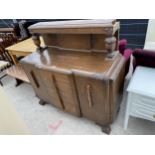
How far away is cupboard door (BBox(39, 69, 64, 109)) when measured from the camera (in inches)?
48.8

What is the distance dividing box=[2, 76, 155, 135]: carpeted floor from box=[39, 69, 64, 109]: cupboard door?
241mm

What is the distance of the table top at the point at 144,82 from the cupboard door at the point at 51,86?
2.20 feet

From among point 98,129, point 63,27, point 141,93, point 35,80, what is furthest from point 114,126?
point 63,27

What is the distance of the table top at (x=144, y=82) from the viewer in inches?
40.4

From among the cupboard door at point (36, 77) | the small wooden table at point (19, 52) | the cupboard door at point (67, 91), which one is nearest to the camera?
the cupboard door at point (67, 91)

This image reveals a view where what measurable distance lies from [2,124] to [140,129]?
1274 mm

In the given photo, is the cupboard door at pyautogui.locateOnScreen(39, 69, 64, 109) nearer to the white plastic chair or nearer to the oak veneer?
the oak veneer

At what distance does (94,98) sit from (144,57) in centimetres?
63

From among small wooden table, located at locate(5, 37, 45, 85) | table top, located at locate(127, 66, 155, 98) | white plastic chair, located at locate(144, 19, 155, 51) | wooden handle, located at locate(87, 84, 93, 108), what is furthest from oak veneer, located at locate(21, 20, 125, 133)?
white plastic chair, located at locate(144, 19, 155, 51)

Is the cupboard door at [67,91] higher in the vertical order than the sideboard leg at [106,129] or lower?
higher

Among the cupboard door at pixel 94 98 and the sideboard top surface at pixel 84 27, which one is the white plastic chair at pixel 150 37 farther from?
the cupboard door at pixel 94 98

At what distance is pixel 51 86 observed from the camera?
133 cm

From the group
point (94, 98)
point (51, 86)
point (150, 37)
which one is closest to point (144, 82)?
point (94, 98)

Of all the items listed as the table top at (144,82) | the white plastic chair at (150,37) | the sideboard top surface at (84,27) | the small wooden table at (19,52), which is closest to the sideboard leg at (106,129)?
the table top at (144,82)
